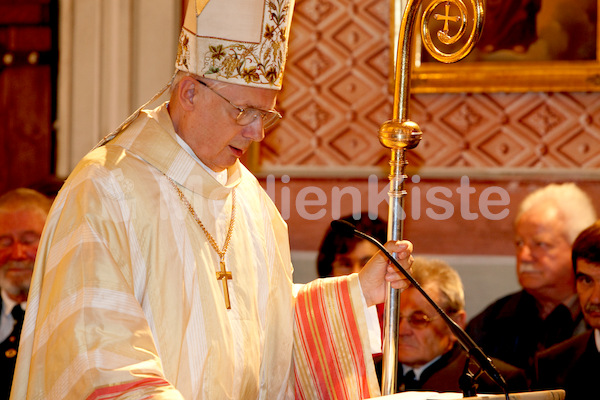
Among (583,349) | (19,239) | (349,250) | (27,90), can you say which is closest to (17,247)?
(19,239)

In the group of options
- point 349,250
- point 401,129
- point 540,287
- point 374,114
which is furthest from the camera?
point 374,114

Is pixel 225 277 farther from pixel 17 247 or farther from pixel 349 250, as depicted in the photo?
pixel 17 247

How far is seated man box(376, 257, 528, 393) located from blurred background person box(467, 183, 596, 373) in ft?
1.25

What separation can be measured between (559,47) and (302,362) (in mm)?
2962

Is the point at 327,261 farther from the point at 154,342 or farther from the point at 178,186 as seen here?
the point at 154,342

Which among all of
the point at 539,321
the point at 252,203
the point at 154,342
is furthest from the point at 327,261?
the point at 154,342

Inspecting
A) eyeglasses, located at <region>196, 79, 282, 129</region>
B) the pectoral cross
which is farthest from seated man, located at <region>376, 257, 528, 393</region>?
eyeglasses, located at <region>196, 79, 282, 129</region>

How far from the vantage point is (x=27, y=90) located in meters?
5.74

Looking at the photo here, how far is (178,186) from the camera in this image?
2789 millimetres

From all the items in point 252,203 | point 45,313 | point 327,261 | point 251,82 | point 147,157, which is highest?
point 251,82

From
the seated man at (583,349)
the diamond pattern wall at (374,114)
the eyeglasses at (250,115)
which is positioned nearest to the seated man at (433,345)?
the seated man at (583,349)

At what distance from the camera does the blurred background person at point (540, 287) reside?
452 centimetres

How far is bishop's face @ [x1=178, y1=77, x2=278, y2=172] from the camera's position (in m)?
2.70

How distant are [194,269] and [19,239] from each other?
7.33 feet
